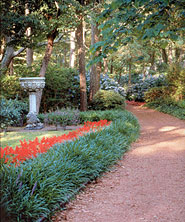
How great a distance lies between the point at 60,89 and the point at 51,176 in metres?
9.38

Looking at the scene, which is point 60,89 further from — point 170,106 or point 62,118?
point 170,106

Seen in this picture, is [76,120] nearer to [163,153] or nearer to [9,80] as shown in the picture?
[9,80]

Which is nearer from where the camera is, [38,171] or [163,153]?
[38,171]

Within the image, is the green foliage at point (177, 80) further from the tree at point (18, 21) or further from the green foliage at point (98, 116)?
the tree at point (18, 21)

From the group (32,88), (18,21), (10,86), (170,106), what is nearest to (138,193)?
(32,88)

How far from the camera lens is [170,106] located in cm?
1600

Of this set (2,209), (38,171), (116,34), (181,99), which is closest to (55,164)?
(38,171)

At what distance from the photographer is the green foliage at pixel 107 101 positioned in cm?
1277

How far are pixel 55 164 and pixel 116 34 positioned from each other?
6.93ft

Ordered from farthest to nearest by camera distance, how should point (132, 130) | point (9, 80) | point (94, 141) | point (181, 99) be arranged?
point (181, 99) → point (9, 80) → point (132, 130) → point (94, 141)

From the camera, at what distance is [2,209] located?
2312mm

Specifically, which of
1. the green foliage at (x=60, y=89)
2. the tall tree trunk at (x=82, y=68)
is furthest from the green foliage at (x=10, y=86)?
the tall tree trunk at (x=82, y=68)

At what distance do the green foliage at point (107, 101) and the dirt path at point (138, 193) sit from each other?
6.08m

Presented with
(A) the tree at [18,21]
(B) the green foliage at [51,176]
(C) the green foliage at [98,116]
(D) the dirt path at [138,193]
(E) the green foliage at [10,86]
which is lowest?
(D) the dirt path at [138,193]
